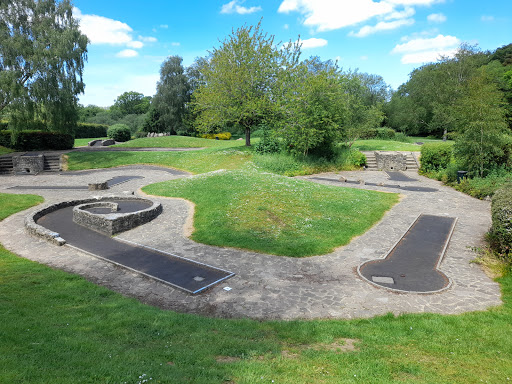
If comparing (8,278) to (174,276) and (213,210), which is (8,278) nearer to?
(174,276)

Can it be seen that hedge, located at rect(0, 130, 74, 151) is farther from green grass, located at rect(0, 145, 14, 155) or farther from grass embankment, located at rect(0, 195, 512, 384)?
grass embankment, located at rect(0, 195, 512, 384)

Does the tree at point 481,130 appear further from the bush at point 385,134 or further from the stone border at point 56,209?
the bush at point 385,134

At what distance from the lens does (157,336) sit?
5.83 metres

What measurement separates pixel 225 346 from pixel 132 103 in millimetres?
113576

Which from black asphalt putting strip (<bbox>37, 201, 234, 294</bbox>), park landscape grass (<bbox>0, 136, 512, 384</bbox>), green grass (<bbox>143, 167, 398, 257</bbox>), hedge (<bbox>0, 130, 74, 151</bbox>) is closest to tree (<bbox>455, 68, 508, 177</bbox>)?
green grass (<bbox>143, 167, 398, 257</bbox>)

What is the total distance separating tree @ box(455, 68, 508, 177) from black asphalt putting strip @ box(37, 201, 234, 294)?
1873 centimetres

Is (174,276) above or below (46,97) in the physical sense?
below

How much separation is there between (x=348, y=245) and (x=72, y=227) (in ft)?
37.9

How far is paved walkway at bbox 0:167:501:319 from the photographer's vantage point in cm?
758

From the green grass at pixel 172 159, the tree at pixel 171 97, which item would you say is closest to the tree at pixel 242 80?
the green grass at pixel 172 159

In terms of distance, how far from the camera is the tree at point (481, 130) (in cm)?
1931

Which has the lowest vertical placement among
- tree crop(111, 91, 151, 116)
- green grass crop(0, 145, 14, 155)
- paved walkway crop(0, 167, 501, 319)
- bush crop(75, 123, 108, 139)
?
paved walkway crop(0, 167, 501, 319)

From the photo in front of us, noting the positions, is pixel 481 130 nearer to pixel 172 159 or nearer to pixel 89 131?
pixel 172 159

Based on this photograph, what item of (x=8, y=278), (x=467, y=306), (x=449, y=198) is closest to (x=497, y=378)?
(x=467, y=306)
